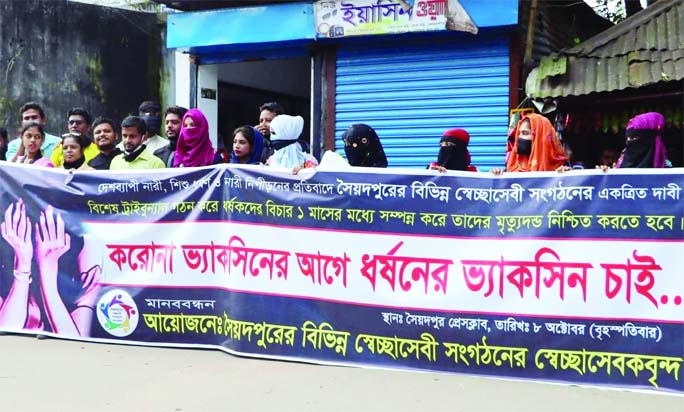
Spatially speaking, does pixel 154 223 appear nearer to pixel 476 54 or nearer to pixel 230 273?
pixel 230 273

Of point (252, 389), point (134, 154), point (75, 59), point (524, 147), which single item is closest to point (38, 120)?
point (134, 154)

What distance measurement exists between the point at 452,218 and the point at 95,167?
3.06m

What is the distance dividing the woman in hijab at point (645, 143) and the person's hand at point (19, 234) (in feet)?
13.3

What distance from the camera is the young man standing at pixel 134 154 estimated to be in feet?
18.7

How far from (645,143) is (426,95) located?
349 centimetres

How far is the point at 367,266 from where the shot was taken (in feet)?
14.6

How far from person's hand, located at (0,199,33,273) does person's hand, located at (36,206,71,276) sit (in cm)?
9

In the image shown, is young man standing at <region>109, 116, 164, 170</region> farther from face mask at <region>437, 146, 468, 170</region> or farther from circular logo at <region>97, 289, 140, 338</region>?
face mask at <region>437, 146, 468, 170</region>

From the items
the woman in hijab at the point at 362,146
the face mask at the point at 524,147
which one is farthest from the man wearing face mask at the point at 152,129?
the face mask at the point at 524,147

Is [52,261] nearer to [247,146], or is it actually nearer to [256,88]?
[247,146]

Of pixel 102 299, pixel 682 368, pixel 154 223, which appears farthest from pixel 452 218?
pixel 102 299

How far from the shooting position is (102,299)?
5125 millimetres

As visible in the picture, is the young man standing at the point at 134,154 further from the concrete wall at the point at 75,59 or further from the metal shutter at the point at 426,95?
the concrete wall at the point at 75,59

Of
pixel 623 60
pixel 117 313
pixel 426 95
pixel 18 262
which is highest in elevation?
pixel 623 60
